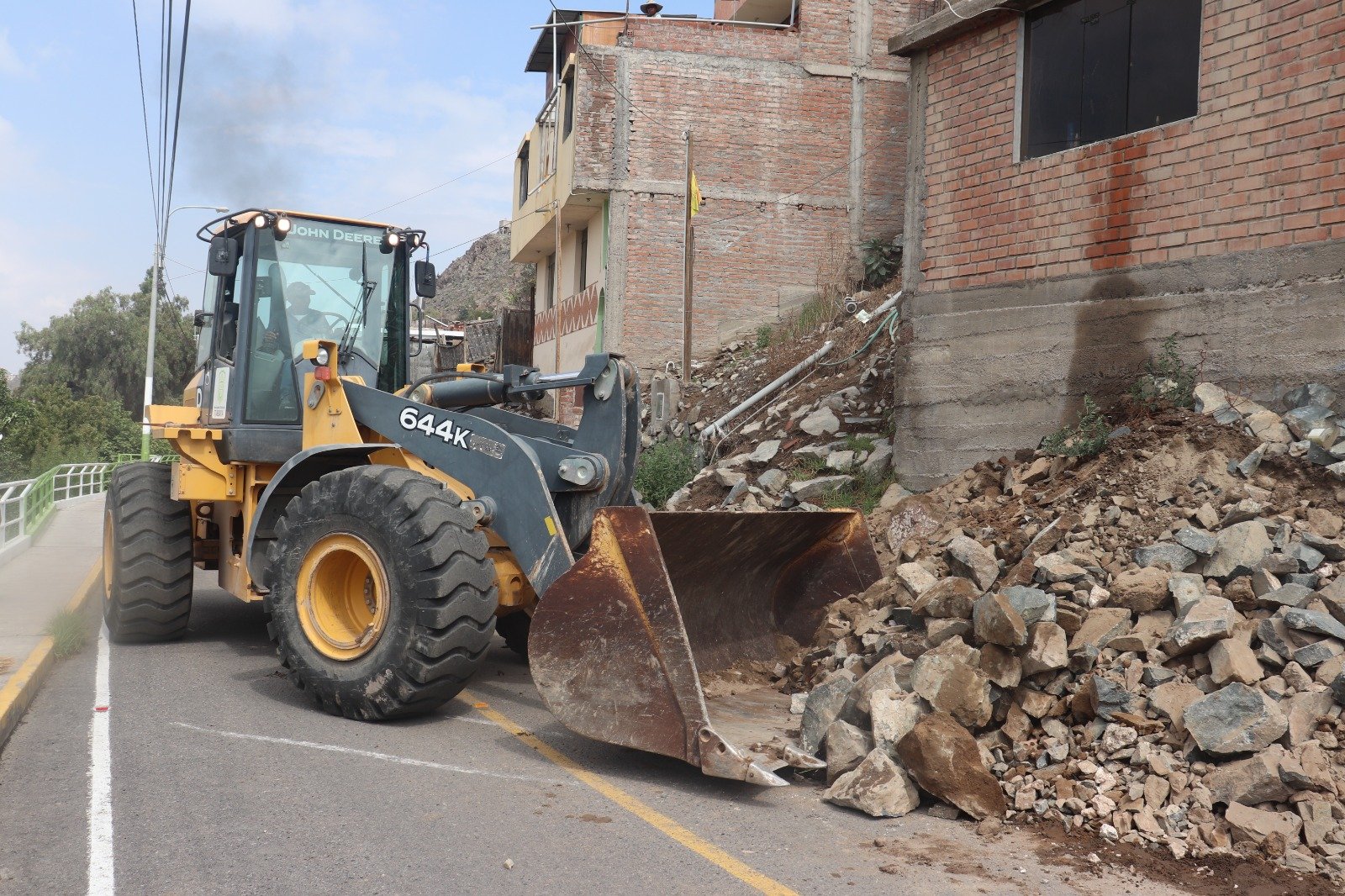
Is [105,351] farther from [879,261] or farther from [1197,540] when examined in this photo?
[1197,540]

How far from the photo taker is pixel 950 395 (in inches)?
394

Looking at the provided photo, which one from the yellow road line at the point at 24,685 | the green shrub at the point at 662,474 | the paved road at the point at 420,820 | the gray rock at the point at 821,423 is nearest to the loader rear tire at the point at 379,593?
the paved road at the point at 420,820

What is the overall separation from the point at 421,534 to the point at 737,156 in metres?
17.9

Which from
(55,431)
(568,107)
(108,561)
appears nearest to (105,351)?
(55,431)

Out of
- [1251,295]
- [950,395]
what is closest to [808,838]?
[1251,295]

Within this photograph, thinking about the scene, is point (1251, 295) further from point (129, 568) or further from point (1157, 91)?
point (129, 568)

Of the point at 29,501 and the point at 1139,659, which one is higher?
the point at 1139,659

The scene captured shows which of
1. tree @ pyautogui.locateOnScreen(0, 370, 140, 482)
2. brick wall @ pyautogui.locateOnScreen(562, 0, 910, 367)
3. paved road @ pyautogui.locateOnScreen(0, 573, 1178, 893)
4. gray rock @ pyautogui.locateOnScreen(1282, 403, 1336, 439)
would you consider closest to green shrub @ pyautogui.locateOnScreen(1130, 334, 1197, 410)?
gray rock @ pyautogui.locateOnScreen(1282, 403, 1336, 439)

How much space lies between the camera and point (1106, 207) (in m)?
8.81

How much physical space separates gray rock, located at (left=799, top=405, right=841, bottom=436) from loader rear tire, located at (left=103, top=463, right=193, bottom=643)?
7.14m

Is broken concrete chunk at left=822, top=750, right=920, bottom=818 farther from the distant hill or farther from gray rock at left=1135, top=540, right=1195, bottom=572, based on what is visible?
the distant hill

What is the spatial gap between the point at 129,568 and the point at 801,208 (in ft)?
55.5

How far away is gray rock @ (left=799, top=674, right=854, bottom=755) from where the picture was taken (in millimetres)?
5868

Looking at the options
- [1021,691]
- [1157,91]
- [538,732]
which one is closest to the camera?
[1021,691]
